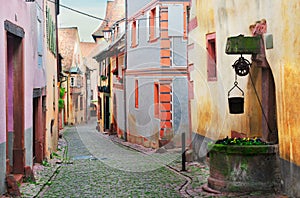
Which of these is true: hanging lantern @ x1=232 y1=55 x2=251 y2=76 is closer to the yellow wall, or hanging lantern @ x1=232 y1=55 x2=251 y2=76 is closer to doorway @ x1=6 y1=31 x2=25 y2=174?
the yellow wall

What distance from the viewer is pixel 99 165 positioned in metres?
15.9

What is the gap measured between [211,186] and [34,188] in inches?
148

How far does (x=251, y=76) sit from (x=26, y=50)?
523cm

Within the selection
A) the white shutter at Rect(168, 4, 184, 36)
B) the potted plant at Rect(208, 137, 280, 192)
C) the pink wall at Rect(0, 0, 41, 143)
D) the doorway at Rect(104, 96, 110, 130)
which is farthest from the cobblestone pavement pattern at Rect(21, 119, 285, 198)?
the doorway at Rect(104, 96, 110, 130)

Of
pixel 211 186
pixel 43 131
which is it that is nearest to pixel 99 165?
pixel 43 131

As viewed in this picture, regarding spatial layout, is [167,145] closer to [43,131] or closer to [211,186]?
[43,131]

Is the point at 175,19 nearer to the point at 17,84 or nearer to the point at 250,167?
the point at 17,84

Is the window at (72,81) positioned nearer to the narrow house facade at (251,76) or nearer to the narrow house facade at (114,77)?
the narrow house facade at (114,77)

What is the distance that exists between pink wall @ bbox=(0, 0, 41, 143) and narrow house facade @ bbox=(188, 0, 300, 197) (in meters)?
4.53

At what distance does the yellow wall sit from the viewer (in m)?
8.32

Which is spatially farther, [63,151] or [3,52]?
[63,151]

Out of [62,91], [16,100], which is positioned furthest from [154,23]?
[62,91]

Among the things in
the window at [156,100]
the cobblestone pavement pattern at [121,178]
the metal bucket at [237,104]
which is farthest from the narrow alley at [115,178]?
the window at [156,100]

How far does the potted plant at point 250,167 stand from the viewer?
919 centimetres
